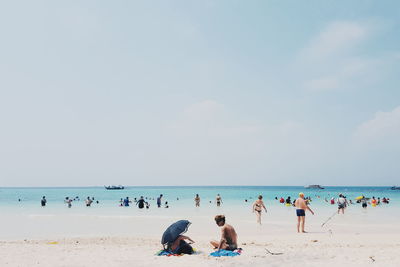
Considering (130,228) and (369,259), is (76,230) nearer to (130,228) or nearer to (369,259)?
(130,228)

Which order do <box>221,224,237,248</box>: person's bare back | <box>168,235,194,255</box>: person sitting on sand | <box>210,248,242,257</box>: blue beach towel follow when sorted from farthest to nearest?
<box>221,224,237,248</box>: person's bare back < <box>168,235,194,255</box>: person sitting on sand < <box>210,248,242,257</box>: blue beach towel

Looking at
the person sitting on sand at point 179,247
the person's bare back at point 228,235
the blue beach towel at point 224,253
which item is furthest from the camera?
the person's bare back at point 228,235

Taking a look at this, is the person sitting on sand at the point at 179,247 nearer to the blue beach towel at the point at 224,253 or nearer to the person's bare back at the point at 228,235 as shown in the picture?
the blue beach towel at the point at 224,253

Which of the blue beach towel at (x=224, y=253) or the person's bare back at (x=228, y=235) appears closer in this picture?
the blue beach towel at (x=224, y=253)

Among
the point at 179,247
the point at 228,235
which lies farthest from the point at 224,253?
the point at 179,247

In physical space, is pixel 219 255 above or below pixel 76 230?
above


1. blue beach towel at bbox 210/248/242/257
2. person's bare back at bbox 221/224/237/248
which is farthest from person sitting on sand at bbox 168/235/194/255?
person's bare back at bbox 221/224/237/248

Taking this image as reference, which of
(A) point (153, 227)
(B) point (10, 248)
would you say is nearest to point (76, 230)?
(A) point (153, 227)

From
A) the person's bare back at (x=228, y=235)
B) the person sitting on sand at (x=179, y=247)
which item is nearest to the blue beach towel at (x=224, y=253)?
the person's bare back at (x=228, y=235)

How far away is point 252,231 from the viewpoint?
15.7 metres

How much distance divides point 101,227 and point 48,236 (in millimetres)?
3571

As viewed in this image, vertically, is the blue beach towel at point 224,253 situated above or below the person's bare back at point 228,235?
below

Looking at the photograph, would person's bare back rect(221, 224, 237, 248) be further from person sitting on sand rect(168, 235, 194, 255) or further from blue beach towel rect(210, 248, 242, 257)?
person sitting on sand rect(168, 235, 194, 255)

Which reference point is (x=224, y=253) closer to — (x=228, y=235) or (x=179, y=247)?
(x=228, y=235)
